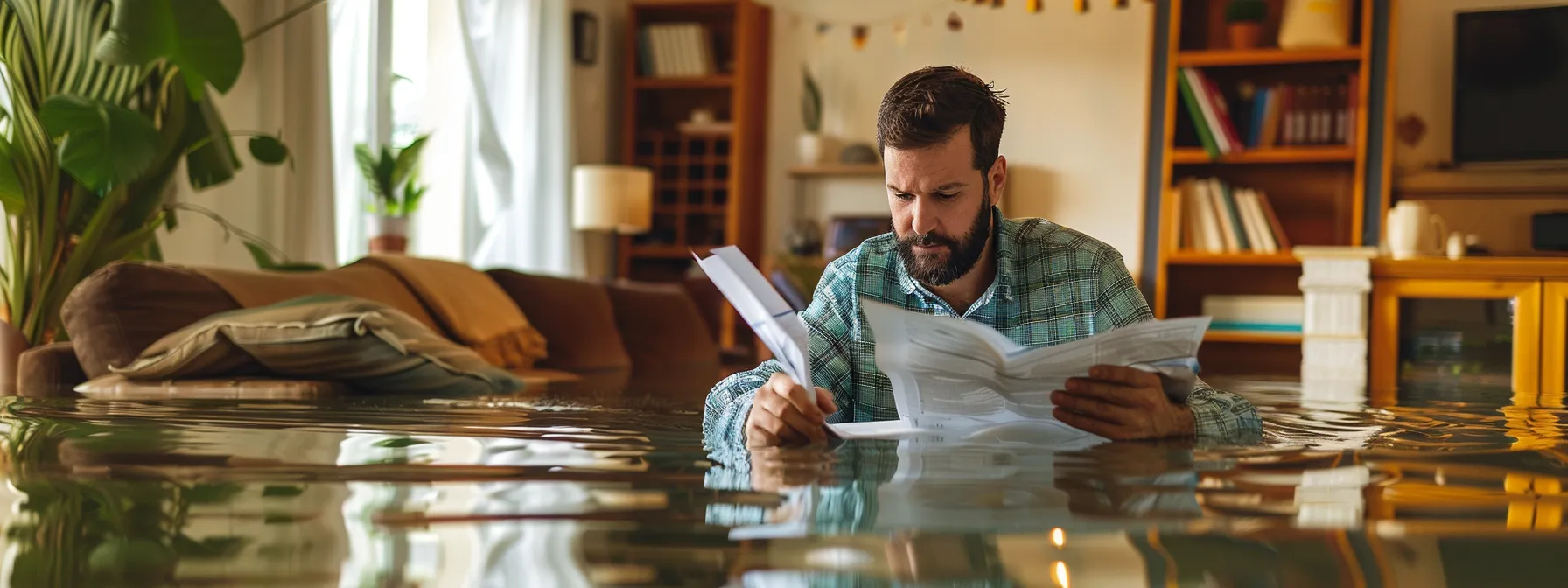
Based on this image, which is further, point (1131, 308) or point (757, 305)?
point (1131, 308)

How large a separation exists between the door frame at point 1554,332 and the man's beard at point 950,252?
3.48m

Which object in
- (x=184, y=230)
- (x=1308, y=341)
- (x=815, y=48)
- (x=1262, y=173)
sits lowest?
(x=1308, y=341)

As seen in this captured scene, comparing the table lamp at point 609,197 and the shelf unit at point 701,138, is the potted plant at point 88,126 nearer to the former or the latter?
the table lamp at point 609,197

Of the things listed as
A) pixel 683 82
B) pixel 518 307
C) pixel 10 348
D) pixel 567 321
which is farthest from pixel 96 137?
pixel 683 82

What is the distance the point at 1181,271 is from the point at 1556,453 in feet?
13.0

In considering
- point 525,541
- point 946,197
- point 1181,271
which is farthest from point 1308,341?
point 525,541

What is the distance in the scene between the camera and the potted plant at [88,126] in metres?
2.35

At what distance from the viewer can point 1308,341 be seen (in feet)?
14.7

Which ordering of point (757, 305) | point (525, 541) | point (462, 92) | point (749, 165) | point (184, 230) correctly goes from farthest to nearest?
point (749, 165), point (462, 92), point (184, 230), point (757, 305), point (525, 541)

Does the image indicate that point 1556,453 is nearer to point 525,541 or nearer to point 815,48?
point 525,541

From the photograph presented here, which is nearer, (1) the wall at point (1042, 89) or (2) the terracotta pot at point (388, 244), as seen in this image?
(2) the terracotta pot at point (388, 244)

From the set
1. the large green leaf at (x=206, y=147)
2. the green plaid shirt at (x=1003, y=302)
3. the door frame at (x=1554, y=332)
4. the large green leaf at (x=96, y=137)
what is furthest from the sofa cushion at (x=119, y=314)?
the door frame at (x=1554, y=332)

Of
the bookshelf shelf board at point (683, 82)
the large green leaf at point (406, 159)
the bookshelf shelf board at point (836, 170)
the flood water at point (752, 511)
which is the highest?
the bookshelf shelf board at point (683, 82)

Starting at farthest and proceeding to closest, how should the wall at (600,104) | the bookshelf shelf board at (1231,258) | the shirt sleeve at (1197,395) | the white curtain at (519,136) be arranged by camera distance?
the wall at (600,104) < the white curtain at (519,136) < the bookshelf shelf board at (1231,258) < the shirt sleeve at (1197,395)
